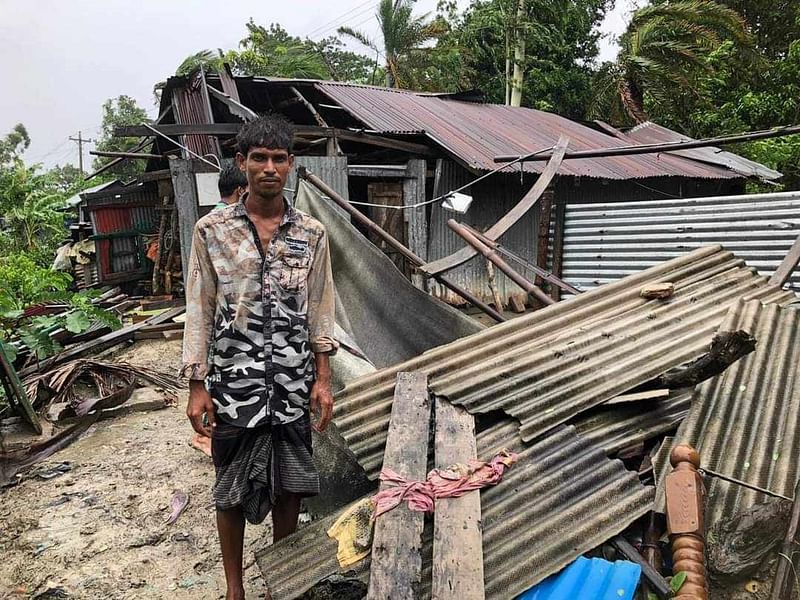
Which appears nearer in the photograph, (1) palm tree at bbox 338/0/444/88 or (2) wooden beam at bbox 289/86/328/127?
(2) wooden beam at bbox 289/86/328/127

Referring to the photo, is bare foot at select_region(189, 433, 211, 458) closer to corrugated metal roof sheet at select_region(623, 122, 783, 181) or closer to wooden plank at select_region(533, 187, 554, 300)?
wooden plank at select_region(533, 187, 554, 300)

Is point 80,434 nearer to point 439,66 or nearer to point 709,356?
point 709,356

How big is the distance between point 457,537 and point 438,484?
0.21 meters

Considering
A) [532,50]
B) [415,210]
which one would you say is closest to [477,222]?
[415,210]

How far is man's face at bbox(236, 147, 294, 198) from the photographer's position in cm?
177

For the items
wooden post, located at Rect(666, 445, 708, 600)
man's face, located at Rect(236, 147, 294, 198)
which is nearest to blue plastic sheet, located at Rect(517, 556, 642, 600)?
wooden post, located at Rect(666, 445, 708, 600)

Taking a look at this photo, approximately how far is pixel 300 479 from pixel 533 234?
24.5ft

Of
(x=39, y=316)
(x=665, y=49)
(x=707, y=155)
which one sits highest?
(x=665, y=49)

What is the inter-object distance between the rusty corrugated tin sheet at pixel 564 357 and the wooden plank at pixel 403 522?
86 millimetres

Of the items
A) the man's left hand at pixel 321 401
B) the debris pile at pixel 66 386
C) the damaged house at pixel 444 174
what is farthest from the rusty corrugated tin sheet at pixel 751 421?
the debris pile at pixel 66 386

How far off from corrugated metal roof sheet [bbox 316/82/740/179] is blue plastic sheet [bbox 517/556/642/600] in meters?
5.78

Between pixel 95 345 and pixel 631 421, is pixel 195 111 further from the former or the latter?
pixel 631 421

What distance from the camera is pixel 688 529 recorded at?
1.61 metres

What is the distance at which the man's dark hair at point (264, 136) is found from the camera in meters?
1.77
